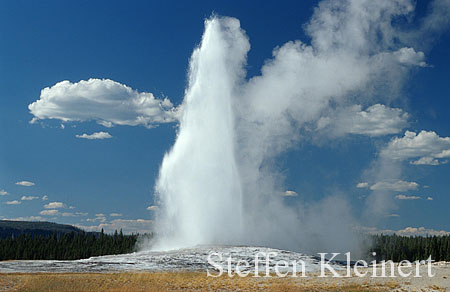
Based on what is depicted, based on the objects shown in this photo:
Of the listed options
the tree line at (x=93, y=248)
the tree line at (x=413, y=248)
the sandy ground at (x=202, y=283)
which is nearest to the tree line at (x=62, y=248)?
the tree line at (x=93, y=248)

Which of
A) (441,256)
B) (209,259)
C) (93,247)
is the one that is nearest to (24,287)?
(209,259)

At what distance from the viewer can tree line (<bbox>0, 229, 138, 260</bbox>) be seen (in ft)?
397

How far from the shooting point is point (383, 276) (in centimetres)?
4544

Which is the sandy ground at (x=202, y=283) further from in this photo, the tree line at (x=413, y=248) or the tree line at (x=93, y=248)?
the tree line at (x=413, y=248)

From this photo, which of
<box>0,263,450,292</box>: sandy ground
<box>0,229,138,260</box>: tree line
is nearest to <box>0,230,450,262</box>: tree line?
<box>0,229,138,260</box>: tree line

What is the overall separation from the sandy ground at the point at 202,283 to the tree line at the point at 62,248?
77.6 m

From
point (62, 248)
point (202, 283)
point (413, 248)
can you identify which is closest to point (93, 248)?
point (62, 248)

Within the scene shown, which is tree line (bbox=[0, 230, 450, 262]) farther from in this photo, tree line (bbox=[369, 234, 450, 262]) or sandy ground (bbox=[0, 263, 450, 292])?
sandy ground (bbox=[0, 263, 450, 292])

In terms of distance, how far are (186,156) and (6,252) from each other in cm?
6406

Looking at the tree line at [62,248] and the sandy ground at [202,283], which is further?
the tree line at [62,248]

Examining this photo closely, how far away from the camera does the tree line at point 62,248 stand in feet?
397

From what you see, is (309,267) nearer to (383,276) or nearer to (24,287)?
(383,276)

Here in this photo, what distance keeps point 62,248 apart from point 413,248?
3889 inches

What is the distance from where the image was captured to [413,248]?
13150 cm
